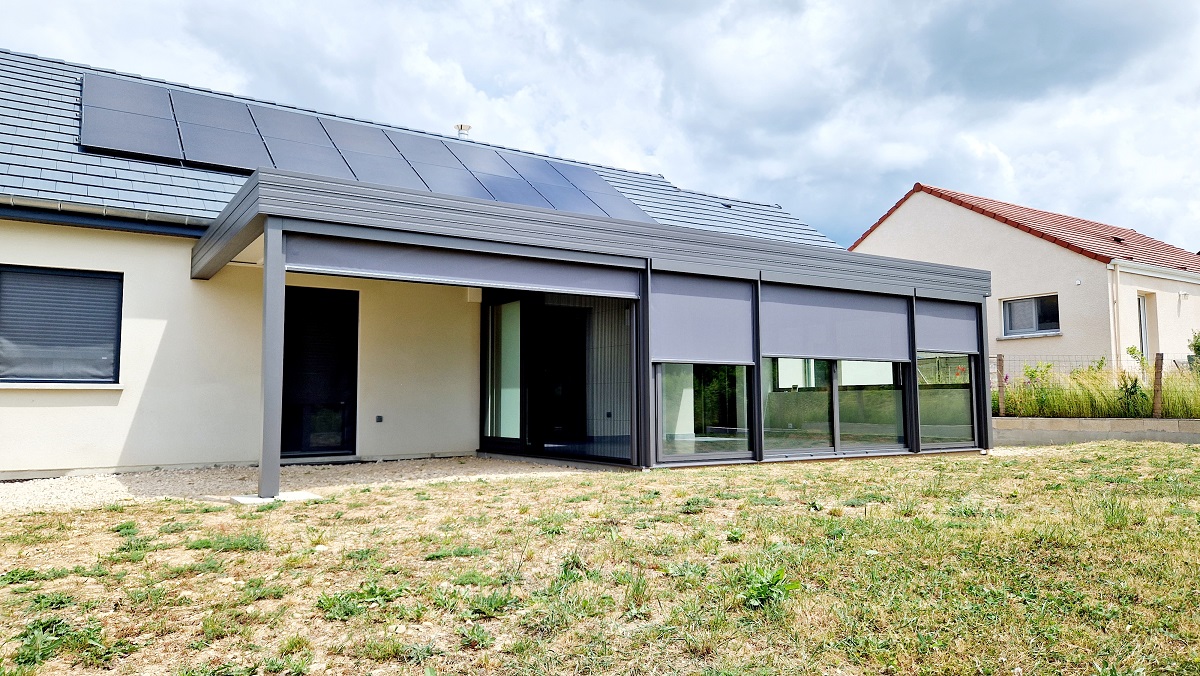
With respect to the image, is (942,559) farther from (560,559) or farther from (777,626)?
(560,559)

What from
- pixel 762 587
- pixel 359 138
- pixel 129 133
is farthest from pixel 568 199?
pixel 762 587

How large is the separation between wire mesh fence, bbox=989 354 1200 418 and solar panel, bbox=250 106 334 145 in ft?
39.2

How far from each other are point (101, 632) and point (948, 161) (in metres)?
25.2

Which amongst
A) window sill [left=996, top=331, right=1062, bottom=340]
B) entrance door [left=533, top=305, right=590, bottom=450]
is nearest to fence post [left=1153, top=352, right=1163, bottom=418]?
window sill [left=996, top=331, right=1062, bottom=340]

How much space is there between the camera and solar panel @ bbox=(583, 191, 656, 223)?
1162 centimetres

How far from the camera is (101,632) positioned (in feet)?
11.2

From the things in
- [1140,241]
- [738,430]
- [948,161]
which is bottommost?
[738,430]

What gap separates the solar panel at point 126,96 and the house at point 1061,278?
16750mm

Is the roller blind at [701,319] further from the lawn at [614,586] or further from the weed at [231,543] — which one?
the weed at [231,543]

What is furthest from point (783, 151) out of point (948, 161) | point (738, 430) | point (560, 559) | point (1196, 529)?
point (560, 559)

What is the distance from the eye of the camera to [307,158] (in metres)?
10.7

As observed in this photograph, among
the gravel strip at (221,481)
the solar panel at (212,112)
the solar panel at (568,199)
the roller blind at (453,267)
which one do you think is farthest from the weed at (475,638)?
the solar panel at (212,112)

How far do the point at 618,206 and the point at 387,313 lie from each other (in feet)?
12.4

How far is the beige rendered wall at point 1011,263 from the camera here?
57.1 ft
